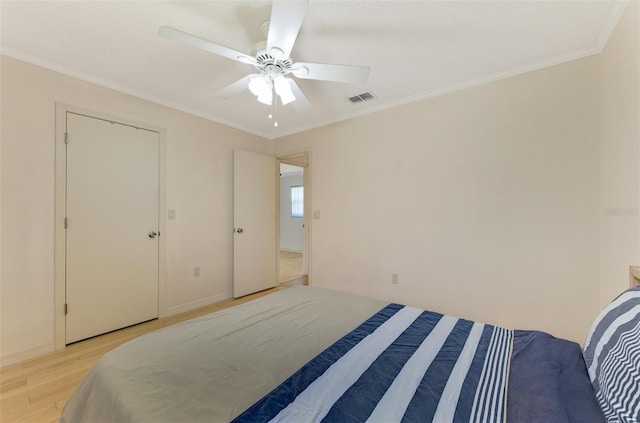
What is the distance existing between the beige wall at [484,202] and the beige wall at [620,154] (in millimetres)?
84

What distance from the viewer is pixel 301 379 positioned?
3.00 feet

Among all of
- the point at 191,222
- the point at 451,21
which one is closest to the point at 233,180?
the point at 191,222

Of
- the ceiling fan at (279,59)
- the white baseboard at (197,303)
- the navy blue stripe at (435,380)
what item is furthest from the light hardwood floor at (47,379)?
the ceiling fan at (279,59)

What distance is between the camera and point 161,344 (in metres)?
1.11

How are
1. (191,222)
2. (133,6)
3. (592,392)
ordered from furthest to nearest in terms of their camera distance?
(191,222) < (133,6) < (592,392)

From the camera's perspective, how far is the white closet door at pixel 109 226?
225 cm

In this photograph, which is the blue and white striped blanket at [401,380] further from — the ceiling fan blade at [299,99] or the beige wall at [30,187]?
the beige wall at [30,187]

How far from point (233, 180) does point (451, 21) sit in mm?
2831

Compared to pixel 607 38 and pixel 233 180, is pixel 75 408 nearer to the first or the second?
pixel 233 180

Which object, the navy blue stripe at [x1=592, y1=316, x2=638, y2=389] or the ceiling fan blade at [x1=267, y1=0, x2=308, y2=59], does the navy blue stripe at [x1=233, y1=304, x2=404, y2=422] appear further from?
the ceiling fan blade at [x1=267, y1=0, x2=308, y2=59]

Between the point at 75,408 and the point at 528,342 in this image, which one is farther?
the point at 528,342

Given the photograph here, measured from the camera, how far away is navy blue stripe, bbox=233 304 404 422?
0.75 meters

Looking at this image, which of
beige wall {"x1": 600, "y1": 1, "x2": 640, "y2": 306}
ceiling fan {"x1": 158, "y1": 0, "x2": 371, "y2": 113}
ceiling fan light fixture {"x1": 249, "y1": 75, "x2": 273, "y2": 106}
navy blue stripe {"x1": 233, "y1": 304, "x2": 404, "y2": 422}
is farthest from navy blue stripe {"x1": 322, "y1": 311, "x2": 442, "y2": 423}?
ceiling fan light fixture {"x1": 249, "y1": 75, "x2": 273, "y2": 106}

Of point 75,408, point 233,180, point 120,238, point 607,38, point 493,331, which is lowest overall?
point 75,408
